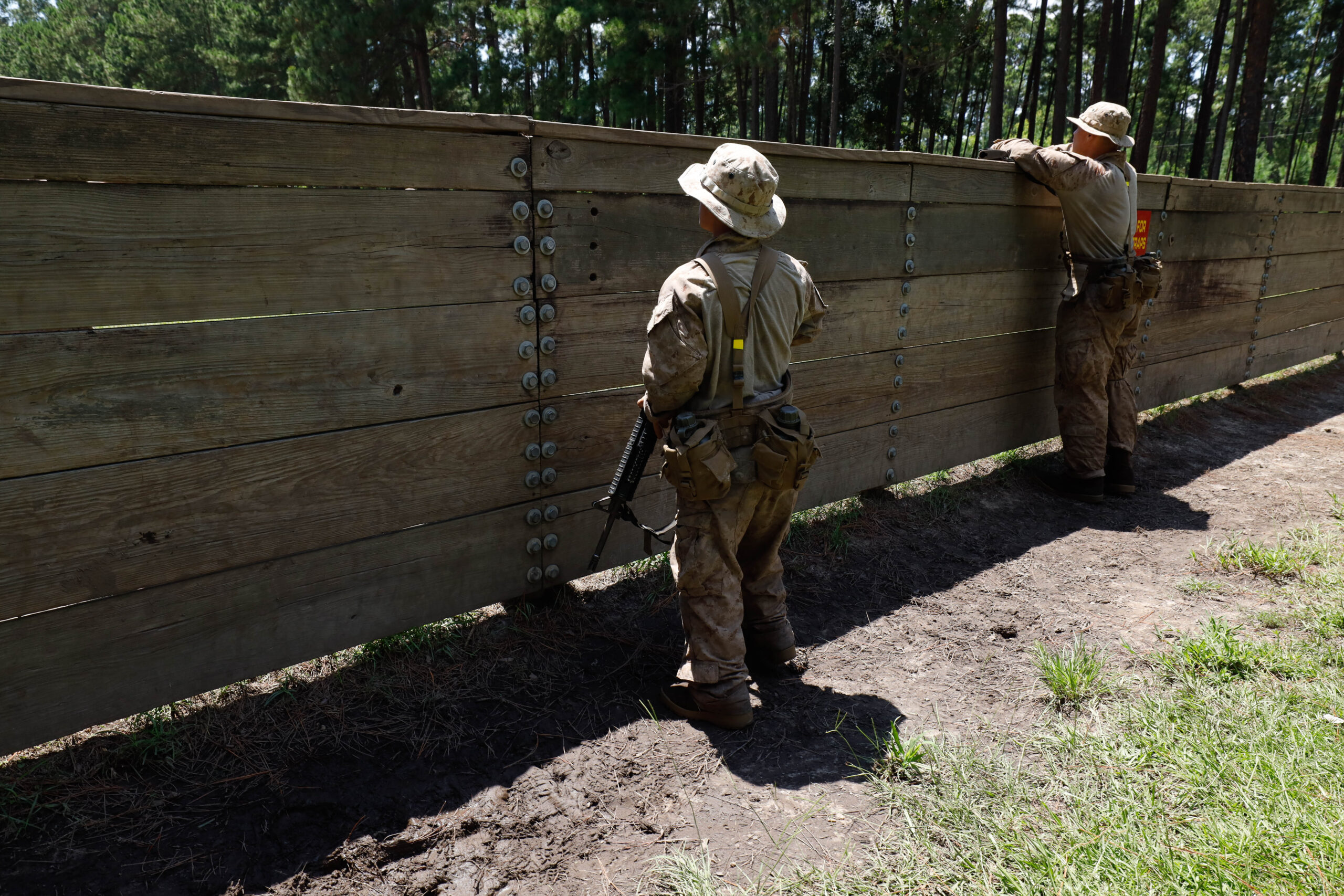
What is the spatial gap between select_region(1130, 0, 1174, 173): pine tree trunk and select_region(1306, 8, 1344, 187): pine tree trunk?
11.1ft

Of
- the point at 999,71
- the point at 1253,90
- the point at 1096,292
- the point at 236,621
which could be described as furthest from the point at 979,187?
the point at 999,71

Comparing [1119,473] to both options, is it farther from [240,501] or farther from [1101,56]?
[1101,56]

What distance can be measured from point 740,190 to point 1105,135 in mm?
3917

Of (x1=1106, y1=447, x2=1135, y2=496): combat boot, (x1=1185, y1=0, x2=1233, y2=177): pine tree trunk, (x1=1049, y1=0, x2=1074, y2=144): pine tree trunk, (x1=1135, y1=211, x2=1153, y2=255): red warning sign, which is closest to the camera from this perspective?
(x1=1106, y1=447, x2=1135, y2=496): combat boot

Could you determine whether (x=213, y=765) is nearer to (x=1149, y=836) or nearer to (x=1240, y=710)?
(x=1149, y=836)

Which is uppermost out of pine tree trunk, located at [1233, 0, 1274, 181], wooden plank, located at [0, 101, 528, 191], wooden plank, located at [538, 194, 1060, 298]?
pine tree trunk, located at [1233, 0, 1274, 181]

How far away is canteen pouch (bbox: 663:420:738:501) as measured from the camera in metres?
3.00

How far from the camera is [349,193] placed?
2.94 metres

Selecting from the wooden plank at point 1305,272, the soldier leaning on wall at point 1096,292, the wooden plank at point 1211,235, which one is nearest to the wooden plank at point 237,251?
the soldier leaning on wall at point 1096,292

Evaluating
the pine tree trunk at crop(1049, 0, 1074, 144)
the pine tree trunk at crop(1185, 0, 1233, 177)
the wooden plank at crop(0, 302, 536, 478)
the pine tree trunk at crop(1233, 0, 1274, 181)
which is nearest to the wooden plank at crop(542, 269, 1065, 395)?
the wooden plank at crop(0, 302, 536, 478)

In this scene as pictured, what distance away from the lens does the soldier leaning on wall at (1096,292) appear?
5648 mm

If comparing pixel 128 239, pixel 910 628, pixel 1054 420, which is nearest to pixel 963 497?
pixel 1054 420

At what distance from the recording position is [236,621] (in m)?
2.93

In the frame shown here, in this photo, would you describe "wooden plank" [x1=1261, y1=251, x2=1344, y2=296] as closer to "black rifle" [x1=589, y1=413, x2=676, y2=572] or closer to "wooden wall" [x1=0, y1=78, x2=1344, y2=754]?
"wooden wall" [x1=0, y1=78, x2=1344, y2=754]
